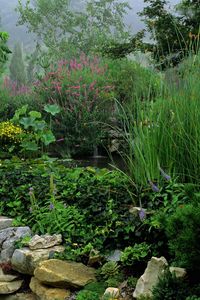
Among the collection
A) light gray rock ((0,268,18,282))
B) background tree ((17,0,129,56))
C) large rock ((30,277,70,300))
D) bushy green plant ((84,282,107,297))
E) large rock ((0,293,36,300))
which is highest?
background tree ((17,0,129,56))

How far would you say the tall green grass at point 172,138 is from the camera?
4598 millimetres

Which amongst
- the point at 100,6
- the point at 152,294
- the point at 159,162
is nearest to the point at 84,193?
the point at 159,162

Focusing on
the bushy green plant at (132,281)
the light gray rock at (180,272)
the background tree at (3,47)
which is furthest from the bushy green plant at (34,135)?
the light gray rock at (180,272)

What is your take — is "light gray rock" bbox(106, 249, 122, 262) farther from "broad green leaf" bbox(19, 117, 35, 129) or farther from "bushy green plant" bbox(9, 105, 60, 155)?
"broad green leaf" bbox(19, 117, 35, 129)

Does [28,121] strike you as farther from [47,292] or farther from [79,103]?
[47,292]

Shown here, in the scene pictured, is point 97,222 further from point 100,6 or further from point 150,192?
point 100,6

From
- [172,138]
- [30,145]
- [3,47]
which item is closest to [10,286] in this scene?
[172,138]

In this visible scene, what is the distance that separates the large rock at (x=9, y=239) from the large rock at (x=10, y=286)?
0.23 meters

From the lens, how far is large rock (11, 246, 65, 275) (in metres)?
4.33

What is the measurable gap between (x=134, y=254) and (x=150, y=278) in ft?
1.06

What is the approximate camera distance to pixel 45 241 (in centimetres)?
442

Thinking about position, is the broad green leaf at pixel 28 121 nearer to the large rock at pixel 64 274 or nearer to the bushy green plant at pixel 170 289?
the large rock at pixel 64 274

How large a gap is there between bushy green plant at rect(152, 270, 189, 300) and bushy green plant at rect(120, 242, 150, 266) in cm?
61

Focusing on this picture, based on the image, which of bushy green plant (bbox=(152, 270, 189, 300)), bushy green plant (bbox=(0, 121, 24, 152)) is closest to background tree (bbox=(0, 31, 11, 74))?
bushy green plant (bbox=(0, 121, 24, 152))
